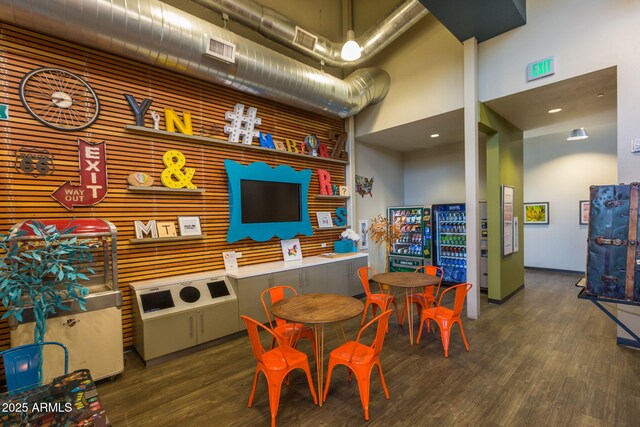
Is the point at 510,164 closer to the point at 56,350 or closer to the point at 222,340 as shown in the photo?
the point at 222,340

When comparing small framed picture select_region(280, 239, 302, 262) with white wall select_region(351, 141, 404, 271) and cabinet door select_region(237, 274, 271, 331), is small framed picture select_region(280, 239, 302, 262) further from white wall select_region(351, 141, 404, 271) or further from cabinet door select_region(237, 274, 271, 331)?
white wall select_region(351, 141, 404, 271)

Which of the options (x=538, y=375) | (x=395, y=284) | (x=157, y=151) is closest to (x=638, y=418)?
(x=538, y=375)

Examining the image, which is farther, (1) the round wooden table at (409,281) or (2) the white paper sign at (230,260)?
(2) the white paper sign at (230,260)

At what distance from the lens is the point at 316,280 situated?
4863 mm

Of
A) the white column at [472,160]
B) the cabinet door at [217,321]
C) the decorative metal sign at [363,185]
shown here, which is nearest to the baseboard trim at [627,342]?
the white column at [472,160]

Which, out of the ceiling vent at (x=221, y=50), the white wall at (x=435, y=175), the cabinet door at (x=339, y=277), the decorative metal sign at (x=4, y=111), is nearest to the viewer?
the decorative metal sign at (x=4, y=111)

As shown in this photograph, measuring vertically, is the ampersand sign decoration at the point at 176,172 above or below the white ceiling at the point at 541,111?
below

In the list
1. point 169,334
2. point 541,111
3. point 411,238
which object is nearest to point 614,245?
point 541,111

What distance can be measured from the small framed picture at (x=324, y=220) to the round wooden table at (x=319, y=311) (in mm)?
2691

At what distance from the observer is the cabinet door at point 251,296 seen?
155 inches

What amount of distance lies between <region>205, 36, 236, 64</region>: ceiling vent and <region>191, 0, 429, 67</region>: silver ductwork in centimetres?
66

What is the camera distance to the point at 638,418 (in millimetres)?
2262

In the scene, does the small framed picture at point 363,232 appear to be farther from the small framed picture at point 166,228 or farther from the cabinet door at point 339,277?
the small framed picture at point 166,228

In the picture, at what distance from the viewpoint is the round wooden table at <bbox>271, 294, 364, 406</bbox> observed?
241 cm
